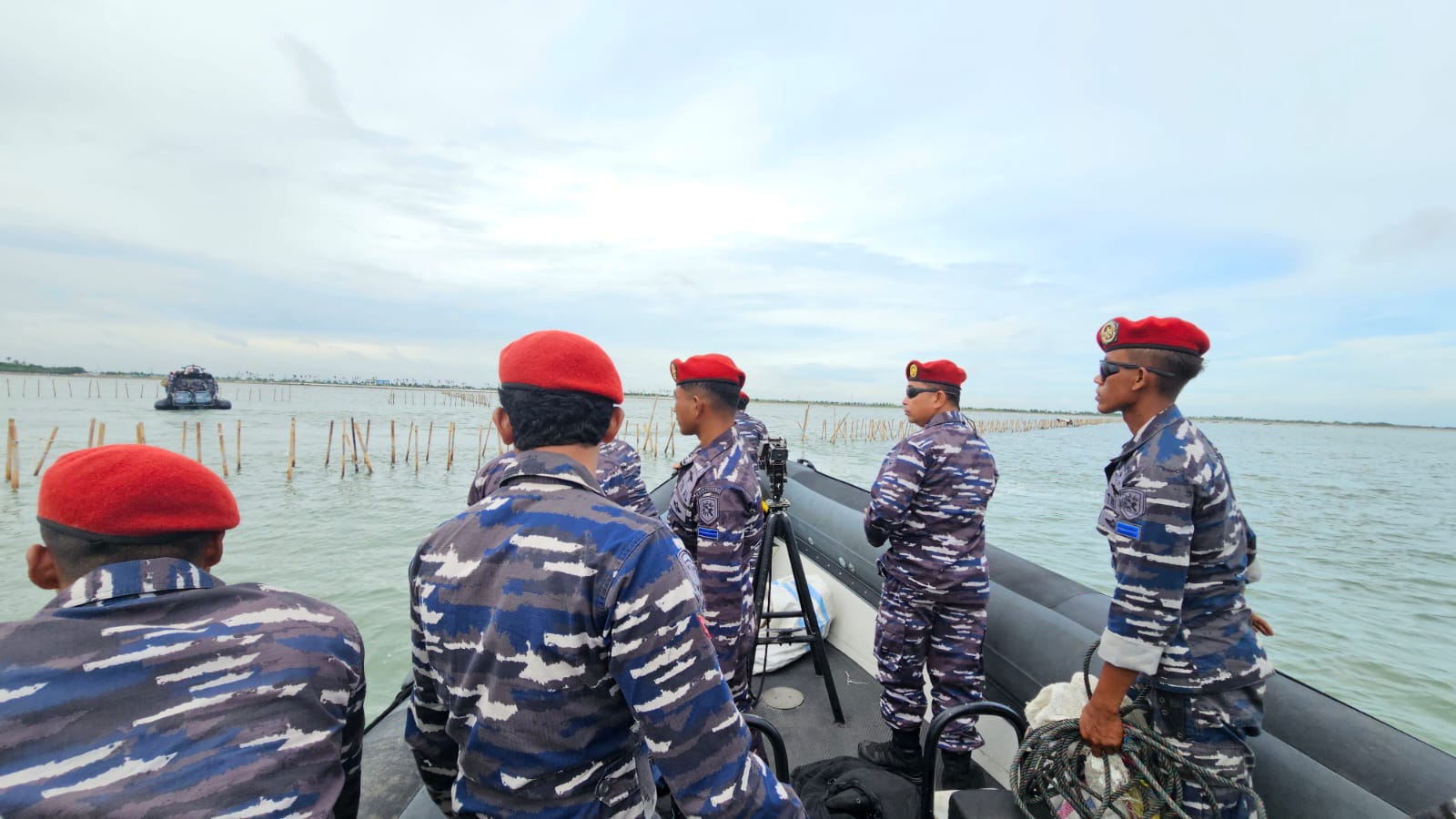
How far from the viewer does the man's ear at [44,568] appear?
41.2 inches

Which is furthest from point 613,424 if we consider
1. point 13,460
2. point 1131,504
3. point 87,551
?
point 13,460

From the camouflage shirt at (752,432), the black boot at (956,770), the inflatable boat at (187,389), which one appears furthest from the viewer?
the inflatable boat at (187,389)

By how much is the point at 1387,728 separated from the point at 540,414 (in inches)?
104

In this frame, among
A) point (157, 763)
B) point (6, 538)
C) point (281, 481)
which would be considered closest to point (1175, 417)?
point (157, 763)

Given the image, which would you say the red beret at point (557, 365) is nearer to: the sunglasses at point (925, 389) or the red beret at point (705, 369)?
the red beret at point (705, 369)

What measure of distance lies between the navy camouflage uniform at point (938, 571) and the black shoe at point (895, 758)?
11 cm

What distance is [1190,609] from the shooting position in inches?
61.7

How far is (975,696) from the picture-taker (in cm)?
263

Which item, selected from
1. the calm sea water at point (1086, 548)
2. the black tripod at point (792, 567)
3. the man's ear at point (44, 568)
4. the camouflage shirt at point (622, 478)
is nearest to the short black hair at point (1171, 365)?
the black tripod at point (792, 567)

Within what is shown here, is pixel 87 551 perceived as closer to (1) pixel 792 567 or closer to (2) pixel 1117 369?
(2) pixel 1117 369

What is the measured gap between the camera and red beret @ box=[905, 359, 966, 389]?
2.86m

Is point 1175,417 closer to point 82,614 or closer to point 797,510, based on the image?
point 82,614

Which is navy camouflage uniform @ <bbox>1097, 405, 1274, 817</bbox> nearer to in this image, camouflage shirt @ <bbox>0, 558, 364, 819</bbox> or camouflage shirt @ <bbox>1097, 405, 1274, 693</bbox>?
camouflage shirt @ <bbox>1097, 405, 1274, 693</bbox>

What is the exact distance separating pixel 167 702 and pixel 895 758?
2665mm
